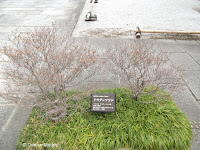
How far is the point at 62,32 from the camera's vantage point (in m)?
7.59

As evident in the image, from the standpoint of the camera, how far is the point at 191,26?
8453 millimetres

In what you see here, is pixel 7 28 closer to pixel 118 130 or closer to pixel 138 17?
pixel 138 17

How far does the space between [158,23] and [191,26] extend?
63.0 inches

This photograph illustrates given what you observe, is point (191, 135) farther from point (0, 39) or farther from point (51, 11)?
point (51, 11)

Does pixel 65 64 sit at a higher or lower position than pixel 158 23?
higher

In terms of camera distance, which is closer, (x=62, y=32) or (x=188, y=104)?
(x=188, y=104)

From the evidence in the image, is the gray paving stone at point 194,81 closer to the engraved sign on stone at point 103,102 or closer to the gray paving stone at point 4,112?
the engraved sign on stone at point 103,102

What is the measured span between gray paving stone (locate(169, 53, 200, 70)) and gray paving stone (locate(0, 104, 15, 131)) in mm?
5126

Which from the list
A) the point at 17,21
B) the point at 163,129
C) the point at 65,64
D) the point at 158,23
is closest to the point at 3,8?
the point at 17,21

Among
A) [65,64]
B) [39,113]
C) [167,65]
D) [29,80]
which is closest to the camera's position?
[29,80]

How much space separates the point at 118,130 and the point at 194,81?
3.01 meters

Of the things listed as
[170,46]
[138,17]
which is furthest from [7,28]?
[170,46]

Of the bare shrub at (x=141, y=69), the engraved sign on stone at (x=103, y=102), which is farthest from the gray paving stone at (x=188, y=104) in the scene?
the engraved sign on stone at (x=103, y=102)

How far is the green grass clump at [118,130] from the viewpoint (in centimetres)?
327
